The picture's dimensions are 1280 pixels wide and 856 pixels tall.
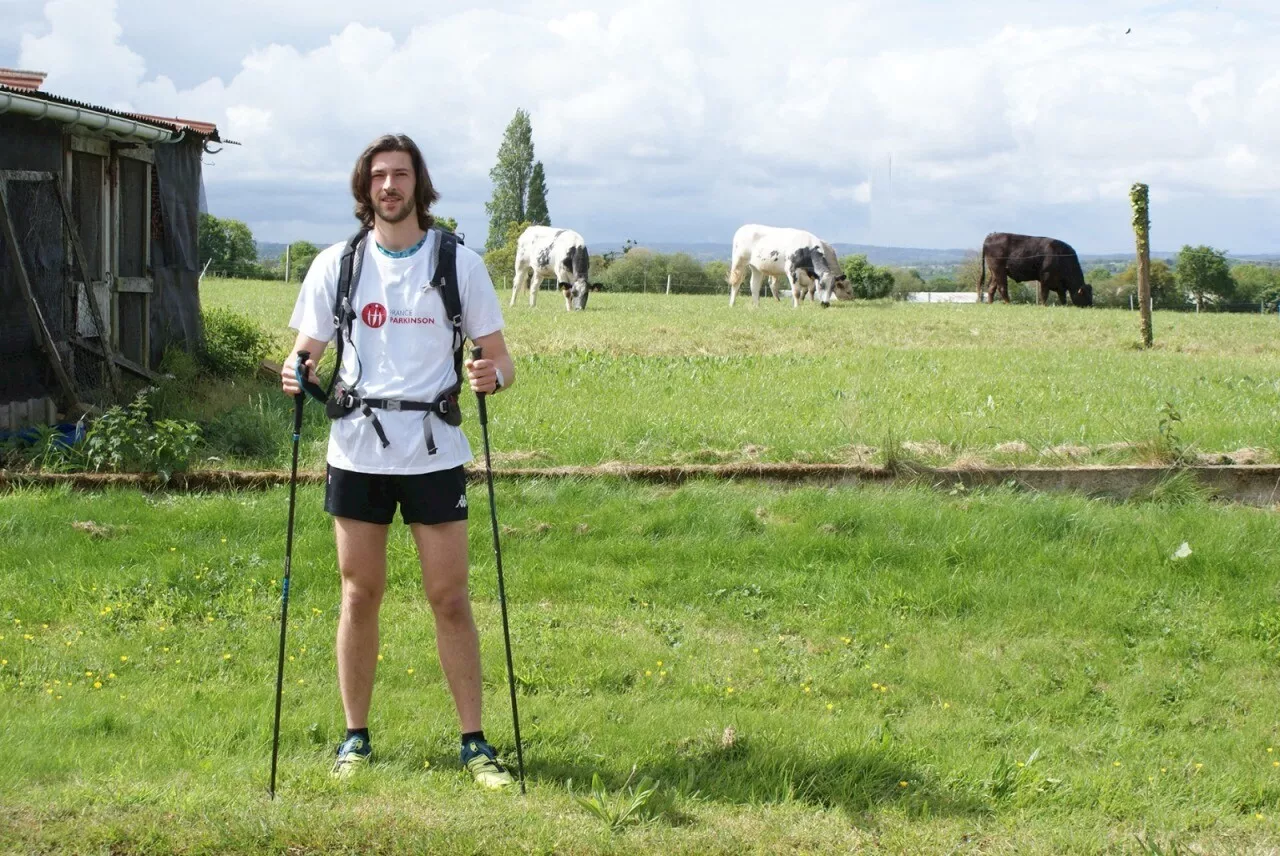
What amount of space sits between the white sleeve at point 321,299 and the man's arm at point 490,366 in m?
0.53

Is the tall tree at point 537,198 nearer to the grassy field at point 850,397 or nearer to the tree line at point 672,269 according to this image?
the tree line at point 672,269

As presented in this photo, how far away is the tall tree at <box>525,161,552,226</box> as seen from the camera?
97.0m

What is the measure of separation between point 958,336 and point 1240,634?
16.1 metres

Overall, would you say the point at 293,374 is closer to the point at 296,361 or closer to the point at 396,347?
the point at 296,361

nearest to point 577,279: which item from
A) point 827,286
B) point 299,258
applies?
point 827,286

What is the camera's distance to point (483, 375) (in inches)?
182

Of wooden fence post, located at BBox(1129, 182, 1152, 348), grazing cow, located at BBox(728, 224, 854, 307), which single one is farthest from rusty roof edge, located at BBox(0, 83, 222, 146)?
grazing cow, located at BBox(728, 224, 854, 307)

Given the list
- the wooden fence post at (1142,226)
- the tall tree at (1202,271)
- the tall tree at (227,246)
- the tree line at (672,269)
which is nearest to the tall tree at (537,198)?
the tree line at (672,269)

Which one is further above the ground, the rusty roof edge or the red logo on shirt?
the rusty roof edge

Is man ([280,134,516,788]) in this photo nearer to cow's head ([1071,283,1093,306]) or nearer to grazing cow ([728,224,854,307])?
grazing cow ([728,224,854,307])

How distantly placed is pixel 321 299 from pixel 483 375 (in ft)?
2.12

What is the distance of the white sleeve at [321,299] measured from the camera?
181 inches

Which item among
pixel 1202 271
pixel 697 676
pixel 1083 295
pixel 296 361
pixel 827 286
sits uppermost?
pixel 1202 271

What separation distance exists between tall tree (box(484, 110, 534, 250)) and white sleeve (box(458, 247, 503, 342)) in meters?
93.7
